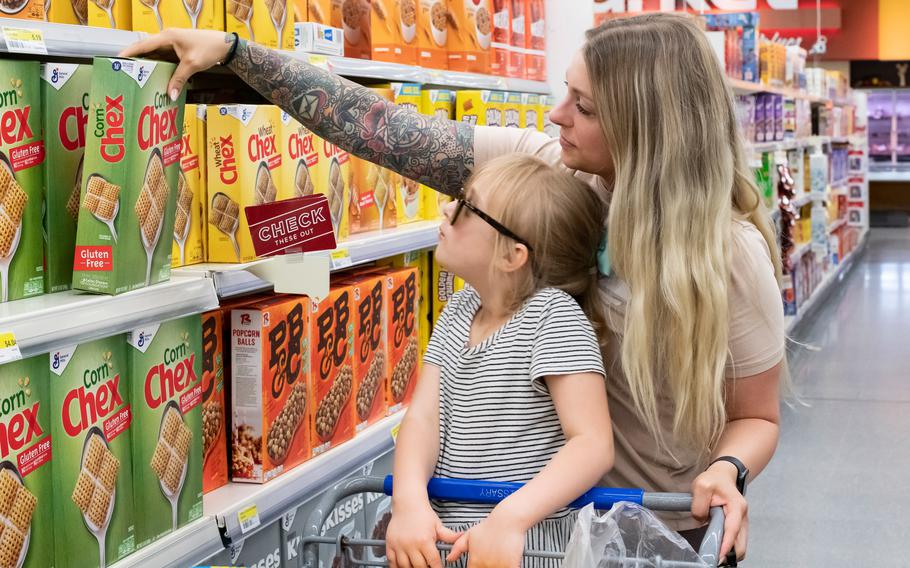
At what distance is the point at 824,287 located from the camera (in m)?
9.94

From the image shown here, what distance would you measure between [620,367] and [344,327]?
104 cm

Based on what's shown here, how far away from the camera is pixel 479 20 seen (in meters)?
3.51

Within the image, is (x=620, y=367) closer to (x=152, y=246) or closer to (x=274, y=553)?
(x=152, y=246)

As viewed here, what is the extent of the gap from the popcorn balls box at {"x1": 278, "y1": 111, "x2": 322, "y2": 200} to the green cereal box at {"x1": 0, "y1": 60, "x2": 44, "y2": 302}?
25.8 inches

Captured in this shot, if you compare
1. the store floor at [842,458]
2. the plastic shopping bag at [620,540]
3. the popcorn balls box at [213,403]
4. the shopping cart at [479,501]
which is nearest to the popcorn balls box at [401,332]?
the popcorn balls box at [213,403]

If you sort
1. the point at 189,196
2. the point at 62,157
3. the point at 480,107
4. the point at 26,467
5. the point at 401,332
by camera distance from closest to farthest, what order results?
the point at 26,467 → the point at 62,157 → the point at 189,196 → the point at 401,332 → the point at 480,107

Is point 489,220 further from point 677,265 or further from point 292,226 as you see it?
point 292,226

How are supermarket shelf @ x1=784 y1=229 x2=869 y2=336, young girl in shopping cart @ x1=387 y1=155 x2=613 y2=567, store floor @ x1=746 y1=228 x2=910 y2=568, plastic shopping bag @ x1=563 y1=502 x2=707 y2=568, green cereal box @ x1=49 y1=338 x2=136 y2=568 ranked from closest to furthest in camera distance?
1. plastic shopping bag @ x1=563 y1=502 x2=707 y2=568
2. young girl in shopping cart @ x1=387 y1=155 x2=613 y2=567
3. green cereal box @ x1=49 y1=338 x2=136 y2=568
4. store floor @ x1=746 y1=228 x2=910 y2=568
5. supermarket shelf @ x1=784 y1=229 x2=869 y2=336

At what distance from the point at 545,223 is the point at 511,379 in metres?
0.25

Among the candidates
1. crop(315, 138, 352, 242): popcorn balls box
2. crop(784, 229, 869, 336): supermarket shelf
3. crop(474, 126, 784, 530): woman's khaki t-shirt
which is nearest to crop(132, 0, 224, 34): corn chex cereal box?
crop(315, 138, 352, 242): popcorn balls box

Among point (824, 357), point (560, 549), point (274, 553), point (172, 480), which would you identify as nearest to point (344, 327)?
point (274, 553)

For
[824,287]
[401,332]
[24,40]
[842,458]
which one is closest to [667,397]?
[24,40]

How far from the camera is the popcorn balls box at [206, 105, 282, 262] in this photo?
2234 millimetres

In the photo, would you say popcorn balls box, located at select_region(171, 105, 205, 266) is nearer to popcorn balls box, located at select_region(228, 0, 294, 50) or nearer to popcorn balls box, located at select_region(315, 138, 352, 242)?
popcorn balls box, located at select_region(228, 0, 294, 50)
